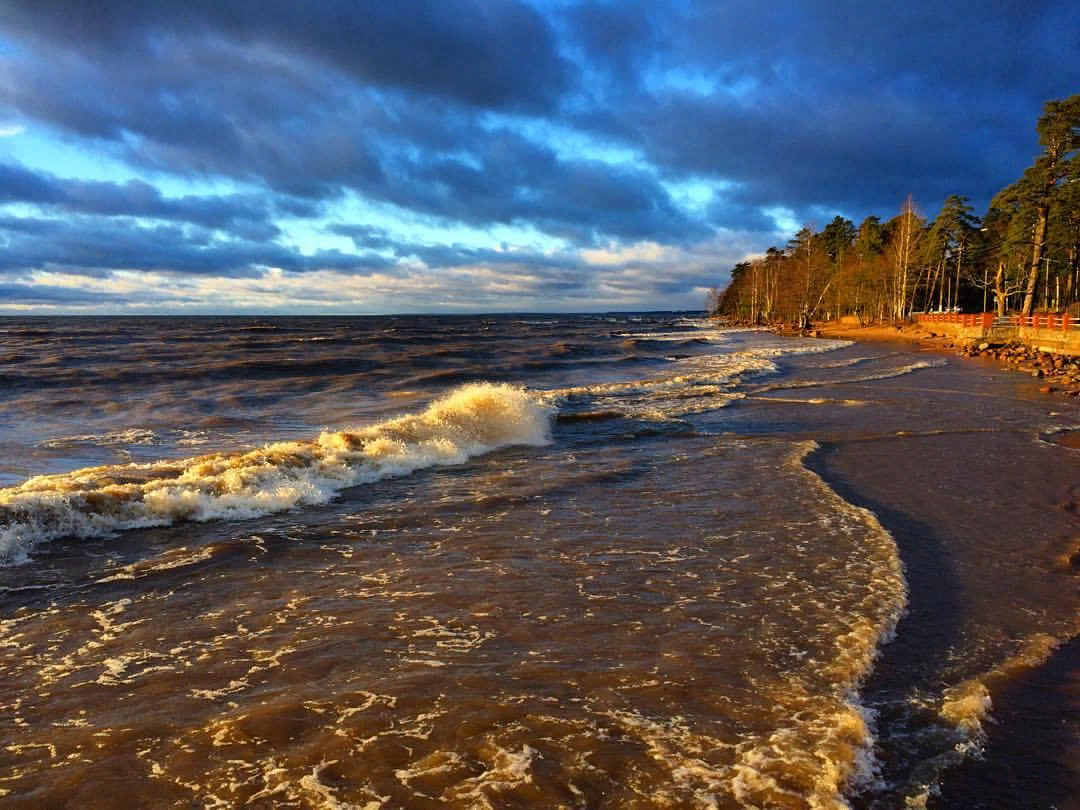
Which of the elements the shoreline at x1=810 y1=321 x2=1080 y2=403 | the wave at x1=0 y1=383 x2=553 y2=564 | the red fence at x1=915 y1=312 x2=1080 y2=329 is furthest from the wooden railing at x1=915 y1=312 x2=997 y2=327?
the wave at x1=0 y1=383 x2=553 y2=564

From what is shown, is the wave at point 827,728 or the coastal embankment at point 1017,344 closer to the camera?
the wave at point 827,728

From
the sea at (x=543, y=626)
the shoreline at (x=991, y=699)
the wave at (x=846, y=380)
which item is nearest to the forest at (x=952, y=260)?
the wave at (x=846, y=380)

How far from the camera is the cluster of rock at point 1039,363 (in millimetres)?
24375

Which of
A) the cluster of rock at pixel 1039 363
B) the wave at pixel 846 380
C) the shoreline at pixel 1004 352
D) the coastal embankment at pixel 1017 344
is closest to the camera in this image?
the cluster of rock at pixel 1039 363

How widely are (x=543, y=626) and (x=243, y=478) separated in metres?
6.77

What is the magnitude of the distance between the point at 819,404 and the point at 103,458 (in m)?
19.2

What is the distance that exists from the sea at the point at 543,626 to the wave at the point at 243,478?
0.06 metres

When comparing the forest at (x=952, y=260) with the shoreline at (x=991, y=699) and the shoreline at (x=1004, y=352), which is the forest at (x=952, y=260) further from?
the shoreline at (x=991, y=699)

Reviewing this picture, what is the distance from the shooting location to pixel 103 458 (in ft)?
46.9

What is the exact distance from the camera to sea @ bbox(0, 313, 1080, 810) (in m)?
4.03

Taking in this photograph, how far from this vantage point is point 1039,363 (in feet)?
99.9

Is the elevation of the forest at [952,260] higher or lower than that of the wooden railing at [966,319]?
higher

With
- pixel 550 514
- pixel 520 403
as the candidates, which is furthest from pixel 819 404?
pixel 550 514

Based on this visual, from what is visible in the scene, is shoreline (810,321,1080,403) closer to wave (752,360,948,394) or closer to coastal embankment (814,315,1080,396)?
coastal embankment (814,315,1080,396)
